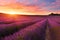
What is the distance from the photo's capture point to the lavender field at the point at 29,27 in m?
1.05

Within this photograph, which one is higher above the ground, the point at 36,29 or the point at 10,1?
the point at 10,1

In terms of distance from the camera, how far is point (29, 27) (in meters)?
1.10

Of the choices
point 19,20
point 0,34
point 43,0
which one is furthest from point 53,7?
point 0,34

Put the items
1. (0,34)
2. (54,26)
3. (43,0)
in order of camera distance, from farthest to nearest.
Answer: (43,0), (54,26), (0,34)

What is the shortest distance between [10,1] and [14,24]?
0.76 ft

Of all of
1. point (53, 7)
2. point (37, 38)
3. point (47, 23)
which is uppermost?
point (53, 7)

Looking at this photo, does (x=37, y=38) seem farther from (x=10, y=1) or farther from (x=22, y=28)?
(x=10, y=1)

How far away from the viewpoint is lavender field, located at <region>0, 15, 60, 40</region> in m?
1.05

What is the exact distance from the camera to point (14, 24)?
1.09 meters

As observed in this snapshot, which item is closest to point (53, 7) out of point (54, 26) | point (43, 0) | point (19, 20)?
point (43, 0)

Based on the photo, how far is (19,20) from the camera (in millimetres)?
1122

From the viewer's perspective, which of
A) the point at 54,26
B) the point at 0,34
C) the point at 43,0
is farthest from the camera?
the point at 43,0

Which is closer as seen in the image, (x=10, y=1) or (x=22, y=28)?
(x=22, y=28)

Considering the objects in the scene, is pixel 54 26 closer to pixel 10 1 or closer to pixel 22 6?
pixel 22 6
